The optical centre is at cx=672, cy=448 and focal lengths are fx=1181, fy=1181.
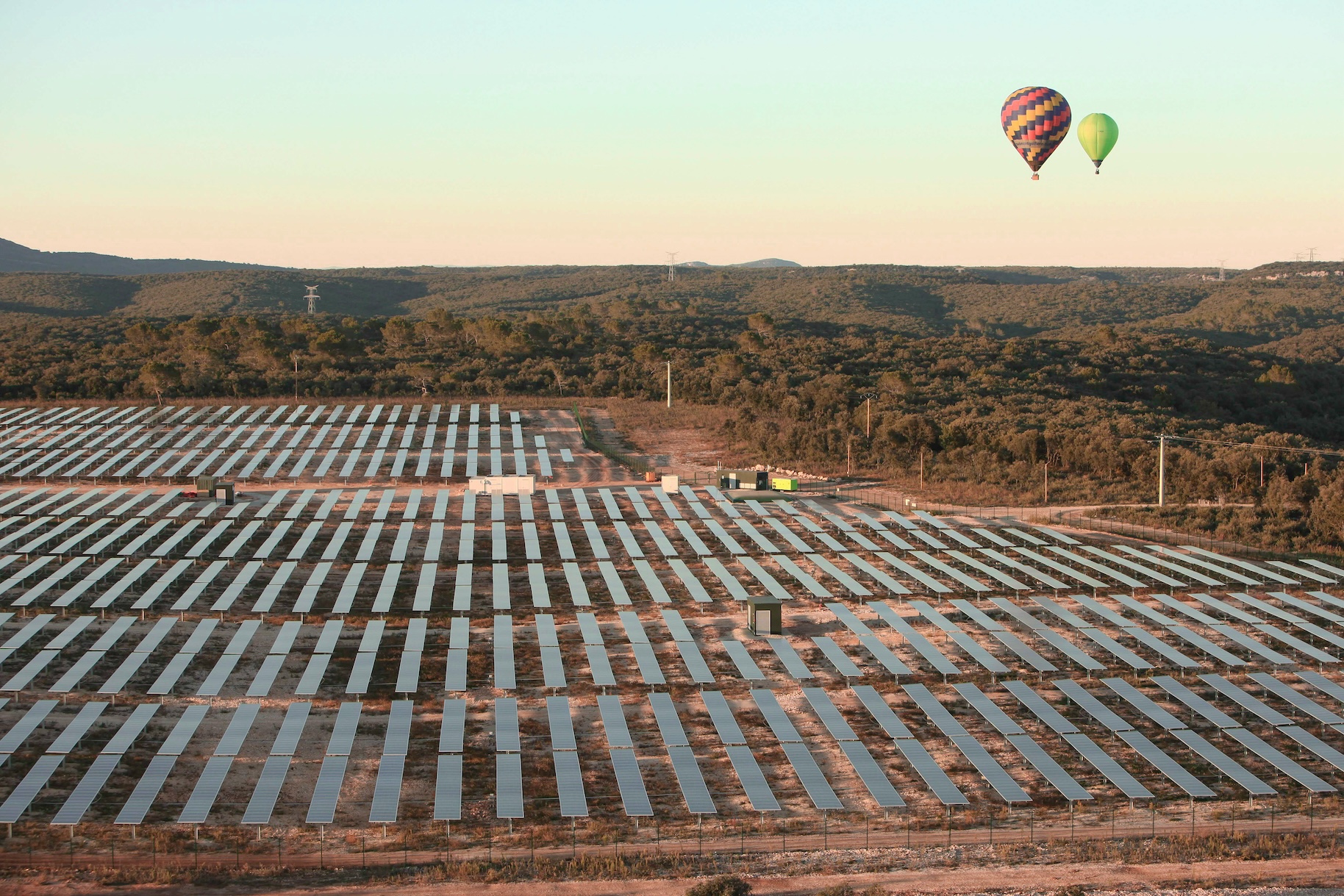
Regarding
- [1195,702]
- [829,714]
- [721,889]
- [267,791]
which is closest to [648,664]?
[829,714]

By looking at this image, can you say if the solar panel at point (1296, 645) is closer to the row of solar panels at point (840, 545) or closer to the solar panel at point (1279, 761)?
the row of solar panels at point (840, 545)

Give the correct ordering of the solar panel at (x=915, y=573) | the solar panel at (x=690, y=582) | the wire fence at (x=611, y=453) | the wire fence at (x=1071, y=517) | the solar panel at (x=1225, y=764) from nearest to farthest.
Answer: the solar panel at (x=1225, y=764) < the solar panel at (x=690, y=582) < the solar panel at (x=915, y=573) < the wire fence at (x=1071, y=517) < the wire fence at (x=611, y=453)

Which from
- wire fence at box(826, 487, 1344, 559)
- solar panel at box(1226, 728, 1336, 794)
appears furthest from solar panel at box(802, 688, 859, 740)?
wire fence at box(826, 487, 1344, 559)

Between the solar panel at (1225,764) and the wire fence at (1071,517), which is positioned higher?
the solar panel at (1225,764)

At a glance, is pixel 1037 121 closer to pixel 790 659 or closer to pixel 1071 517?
pixel 1071 517

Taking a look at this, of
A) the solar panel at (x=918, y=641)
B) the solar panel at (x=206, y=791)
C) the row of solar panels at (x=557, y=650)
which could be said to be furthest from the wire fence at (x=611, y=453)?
the solar panel at (x=206, y=791)

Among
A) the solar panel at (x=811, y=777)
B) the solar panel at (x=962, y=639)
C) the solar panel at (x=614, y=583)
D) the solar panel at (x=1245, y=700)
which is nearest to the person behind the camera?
the solar panel at (x=811, y=777)

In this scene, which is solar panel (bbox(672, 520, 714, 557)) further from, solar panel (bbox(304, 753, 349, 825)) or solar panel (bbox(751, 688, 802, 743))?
solar panel (bbox(304, 753, 349, 825))

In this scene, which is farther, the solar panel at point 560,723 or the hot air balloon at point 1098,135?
the hot air balloon at point 1098,135

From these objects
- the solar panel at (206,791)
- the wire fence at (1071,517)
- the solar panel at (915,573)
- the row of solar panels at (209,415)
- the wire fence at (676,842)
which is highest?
the row of solar panels at (209,415)
